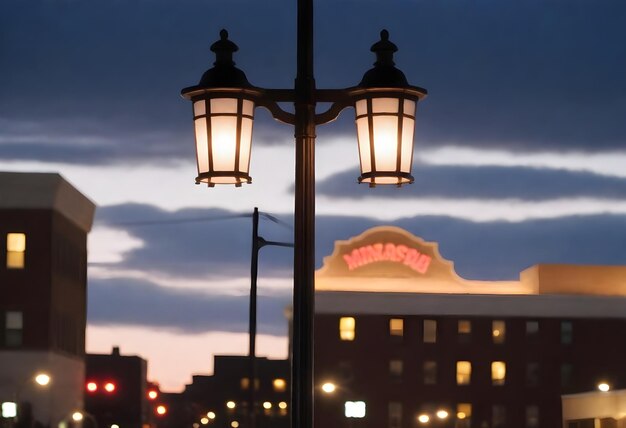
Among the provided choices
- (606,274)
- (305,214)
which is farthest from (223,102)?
(606,274)

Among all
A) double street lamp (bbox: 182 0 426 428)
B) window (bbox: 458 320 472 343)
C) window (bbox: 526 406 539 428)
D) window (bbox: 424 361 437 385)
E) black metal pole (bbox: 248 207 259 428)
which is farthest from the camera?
window (bbox: 458 320 472 343)

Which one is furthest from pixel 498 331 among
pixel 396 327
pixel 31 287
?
pixel 31 287

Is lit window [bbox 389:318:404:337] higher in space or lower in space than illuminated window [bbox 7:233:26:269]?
higher

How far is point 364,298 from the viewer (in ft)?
363

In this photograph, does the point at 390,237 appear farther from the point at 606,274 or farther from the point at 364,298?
the point at 606,274

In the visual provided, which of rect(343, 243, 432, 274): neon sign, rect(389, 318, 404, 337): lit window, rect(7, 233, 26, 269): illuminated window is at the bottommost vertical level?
rect(7, 233, 26, 269): illuminated window

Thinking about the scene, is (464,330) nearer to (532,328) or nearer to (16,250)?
(532,328)

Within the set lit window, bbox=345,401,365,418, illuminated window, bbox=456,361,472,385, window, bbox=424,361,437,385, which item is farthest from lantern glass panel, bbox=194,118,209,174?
illuminated window, bbox=456,361,472,385

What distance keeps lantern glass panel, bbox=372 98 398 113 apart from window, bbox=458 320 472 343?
4016 inches

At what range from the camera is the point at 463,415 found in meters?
109

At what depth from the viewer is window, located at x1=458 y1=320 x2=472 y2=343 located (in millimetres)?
110688

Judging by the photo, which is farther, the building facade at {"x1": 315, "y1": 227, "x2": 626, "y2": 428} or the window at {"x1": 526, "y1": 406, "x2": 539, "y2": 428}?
the window at {"x1": 526, "y1": 406, "x2": 539, "y2": 428}

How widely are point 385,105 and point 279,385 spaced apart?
17287 cm

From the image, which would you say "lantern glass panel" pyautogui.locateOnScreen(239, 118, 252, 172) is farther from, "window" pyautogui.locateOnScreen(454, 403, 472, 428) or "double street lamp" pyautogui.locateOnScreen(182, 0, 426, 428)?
"window" pyautogui.locateOnScreen(454, 403, 472, 428)
